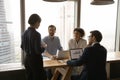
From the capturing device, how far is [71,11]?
14.4ft

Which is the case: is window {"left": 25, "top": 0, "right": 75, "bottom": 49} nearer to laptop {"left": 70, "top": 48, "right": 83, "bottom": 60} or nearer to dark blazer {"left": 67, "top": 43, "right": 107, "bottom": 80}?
laptop {"left": 70, "top": 48, "right": 83, "bottom": 60}

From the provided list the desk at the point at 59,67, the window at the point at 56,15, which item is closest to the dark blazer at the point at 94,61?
the desk at the point at 59,67

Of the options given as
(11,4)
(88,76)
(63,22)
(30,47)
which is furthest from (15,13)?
(88,76)

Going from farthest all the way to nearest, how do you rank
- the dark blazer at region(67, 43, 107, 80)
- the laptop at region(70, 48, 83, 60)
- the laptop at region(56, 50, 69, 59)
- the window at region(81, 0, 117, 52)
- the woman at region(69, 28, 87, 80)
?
1. the window at region(81, 0, 117, 52)
2. the woman at region(69, 28, 87, 80)
3. the laptop at region(56, 50, 69, 59)
4. the laptop at region(70, 48, 83, 60)
5. the dark blazer at region(67, 43, 107, 80)

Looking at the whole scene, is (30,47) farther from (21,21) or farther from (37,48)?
(21,21)

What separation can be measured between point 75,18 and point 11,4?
147 centimetres

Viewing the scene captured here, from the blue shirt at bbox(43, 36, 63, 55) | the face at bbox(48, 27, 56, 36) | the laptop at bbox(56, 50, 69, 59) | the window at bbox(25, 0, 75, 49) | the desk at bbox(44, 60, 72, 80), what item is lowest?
the desk at bbox(44, 60, 72, 80)

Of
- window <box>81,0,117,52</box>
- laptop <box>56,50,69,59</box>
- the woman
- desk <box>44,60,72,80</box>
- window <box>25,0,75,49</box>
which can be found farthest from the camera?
window <box>81,0,117,52</box>

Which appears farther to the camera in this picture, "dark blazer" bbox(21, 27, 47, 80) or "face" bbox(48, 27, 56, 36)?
"face" bbox(48, 27, 56, 36)

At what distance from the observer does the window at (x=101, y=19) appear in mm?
4496

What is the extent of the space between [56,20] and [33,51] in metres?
1.61

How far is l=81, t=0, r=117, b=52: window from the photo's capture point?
450cm

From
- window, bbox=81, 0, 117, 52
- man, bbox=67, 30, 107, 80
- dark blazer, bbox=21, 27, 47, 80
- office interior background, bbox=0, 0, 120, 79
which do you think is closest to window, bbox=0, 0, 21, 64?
office interior background, bbox=0, 0, 120, 79

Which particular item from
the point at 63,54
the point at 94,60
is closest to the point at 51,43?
the point at 63,54
